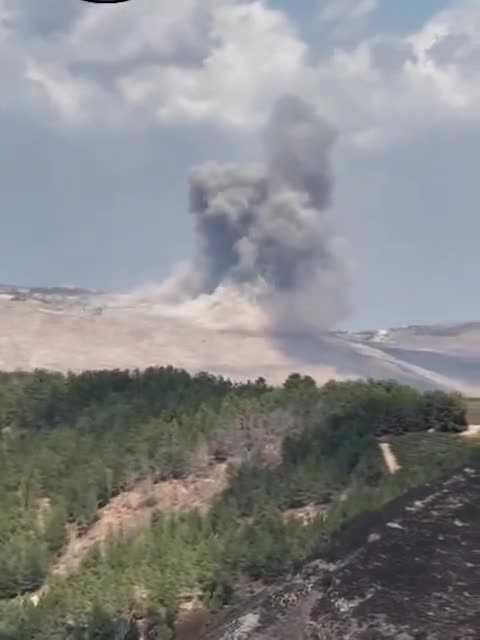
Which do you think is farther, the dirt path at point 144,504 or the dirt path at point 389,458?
the dirt path at point 144,504

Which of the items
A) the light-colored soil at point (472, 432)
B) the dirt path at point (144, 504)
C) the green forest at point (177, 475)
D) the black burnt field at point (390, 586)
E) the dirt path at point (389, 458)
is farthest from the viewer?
the light-colored soil at point (472, 432)

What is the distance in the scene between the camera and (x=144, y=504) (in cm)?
11281

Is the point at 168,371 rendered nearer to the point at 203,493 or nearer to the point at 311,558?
the point at 203,493

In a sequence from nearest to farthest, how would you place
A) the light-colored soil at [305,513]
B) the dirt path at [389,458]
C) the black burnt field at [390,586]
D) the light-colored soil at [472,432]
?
the black burnt field at [390,586] → the light-colored soil at [305,513] → the dirt path at [389,458] → the light-colored soil at [472,432]

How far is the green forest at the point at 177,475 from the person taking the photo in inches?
3302

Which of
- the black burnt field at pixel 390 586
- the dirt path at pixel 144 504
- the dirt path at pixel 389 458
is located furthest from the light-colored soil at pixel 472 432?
the black burnt field at pixel 390 586

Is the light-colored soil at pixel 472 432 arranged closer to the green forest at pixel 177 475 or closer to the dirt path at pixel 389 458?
the green forest at pixel 177 475

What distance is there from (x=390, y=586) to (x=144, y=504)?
346 feet

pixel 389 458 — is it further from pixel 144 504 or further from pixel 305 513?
pixel 144 504

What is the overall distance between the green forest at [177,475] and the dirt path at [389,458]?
33.6 inches

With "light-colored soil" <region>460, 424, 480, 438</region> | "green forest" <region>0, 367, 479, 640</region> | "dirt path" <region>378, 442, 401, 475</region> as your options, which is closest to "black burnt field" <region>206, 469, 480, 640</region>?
"green forest" <region>0, 367, 479, 640</region>

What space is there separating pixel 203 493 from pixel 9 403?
3879 cm

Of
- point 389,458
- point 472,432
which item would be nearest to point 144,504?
point 389,458

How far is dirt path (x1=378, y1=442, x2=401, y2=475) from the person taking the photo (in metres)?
104
